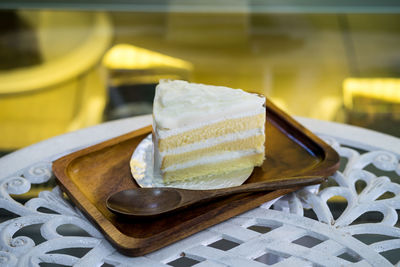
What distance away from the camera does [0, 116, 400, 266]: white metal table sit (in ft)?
2.52

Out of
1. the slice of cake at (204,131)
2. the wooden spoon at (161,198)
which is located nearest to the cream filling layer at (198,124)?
the slice of cake at (204,131)

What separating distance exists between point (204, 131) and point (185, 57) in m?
1.63

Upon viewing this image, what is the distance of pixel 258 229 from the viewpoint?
2.89 ft

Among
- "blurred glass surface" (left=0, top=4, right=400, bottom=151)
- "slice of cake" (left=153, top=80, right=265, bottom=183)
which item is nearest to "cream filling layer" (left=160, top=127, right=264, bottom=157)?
"slice of cake" (left=153, top=80, right=265, bottom=183)

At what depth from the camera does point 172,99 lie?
3.15ft

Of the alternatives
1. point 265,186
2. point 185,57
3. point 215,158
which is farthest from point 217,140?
point 185,57

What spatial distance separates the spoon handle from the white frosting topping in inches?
5.8

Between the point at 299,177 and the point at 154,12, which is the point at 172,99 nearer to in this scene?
the point at 299,177

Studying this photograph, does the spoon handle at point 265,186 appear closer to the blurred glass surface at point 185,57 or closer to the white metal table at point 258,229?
the white metal table at point 258,229

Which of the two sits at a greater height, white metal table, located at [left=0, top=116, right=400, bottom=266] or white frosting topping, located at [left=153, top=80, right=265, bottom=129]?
white frosting topping, located at [left=153, top=80, right=265, bottom=129]

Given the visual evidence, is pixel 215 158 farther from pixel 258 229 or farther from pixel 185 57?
pixel 185 57

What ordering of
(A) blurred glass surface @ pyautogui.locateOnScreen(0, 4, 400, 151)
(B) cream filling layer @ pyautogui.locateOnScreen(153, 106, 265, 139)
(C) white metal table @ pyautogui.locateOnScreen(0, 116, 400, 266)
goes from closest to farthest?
(C) white metal table @ pyautogui.locateOnScreen(0, 116, 400, 266) → (B) cream filling layer @ pyautogui.locateOnScreen(153, 106, 265, 139) → (A) blurred glass surface @ pyautogui.locateOnScreen(0, 4, 400, 151)

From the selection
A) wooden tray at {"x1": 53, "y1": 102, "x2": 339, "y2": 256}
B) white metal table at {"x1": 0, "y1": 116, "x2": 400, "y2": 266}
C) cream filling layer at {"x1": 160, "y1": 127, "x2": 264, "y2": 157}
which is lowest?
white metal table at {"x1": 0, "y1": 116, "x2": 400, "y2": 266}

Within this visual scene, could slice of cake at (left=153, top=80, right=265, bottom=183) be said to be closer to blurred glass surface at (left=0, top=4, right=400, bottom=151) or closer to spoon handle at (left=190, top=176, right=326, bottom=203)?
spoon handle at (left=190, top=176, right=326, bottom=203)
